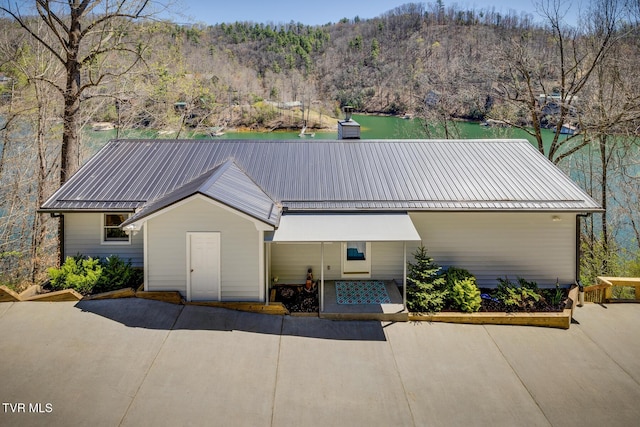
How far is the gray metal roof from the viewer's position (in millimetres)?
10242

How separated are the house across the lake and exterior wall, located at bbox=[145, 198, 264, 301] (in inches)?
0.9

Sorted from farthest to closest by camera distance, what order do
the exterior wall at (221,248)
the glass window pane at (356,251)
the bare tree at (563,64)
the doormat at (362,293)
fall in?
the bare tree at (563,64) → the glass window pane at (356,251) → the doormat at (362,293) → the exterior wall at (221,248)

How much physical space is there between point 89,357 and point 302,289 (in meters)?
4.58

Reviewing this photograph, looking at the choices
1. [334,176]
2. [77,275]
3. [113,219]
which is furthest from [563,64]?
[77,275]

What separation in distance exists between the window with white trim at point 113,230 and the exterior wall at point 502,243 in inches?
273

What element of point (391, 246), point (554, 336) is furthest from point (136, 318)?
point (554, 336)

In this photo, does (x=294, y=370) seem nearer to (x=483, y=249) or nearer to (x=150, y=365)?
(x=150, y=365)

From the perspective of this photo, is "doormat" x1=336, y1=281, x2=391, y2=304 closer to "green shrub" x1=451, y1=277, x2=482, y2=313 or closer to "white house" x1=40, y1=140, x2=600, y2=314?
"white house" x1=40, y1=140, x2=600, y2=314

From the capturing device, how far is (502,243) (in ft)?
34.8

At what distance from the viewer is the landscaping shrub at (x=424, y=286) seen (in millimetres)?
9453

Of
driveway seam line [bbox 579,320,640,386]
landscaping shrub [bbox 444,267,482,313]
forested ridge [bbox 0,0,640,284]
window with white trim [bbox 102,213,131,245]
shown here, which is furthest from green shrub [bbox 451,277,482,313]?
window with white trim [bbox 102,213,131,245]

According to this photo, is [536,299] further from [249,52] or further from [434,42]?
[249,52]

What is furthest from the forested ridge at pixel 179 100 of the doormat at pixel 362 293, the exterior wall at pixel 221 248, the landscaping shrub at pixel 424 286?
the doormat at pixel 362 293

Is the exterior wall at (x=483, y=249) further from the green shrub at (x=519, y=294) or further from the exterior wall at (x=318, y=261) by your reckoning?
Answer: the green shrub at (x=519, y=294)
